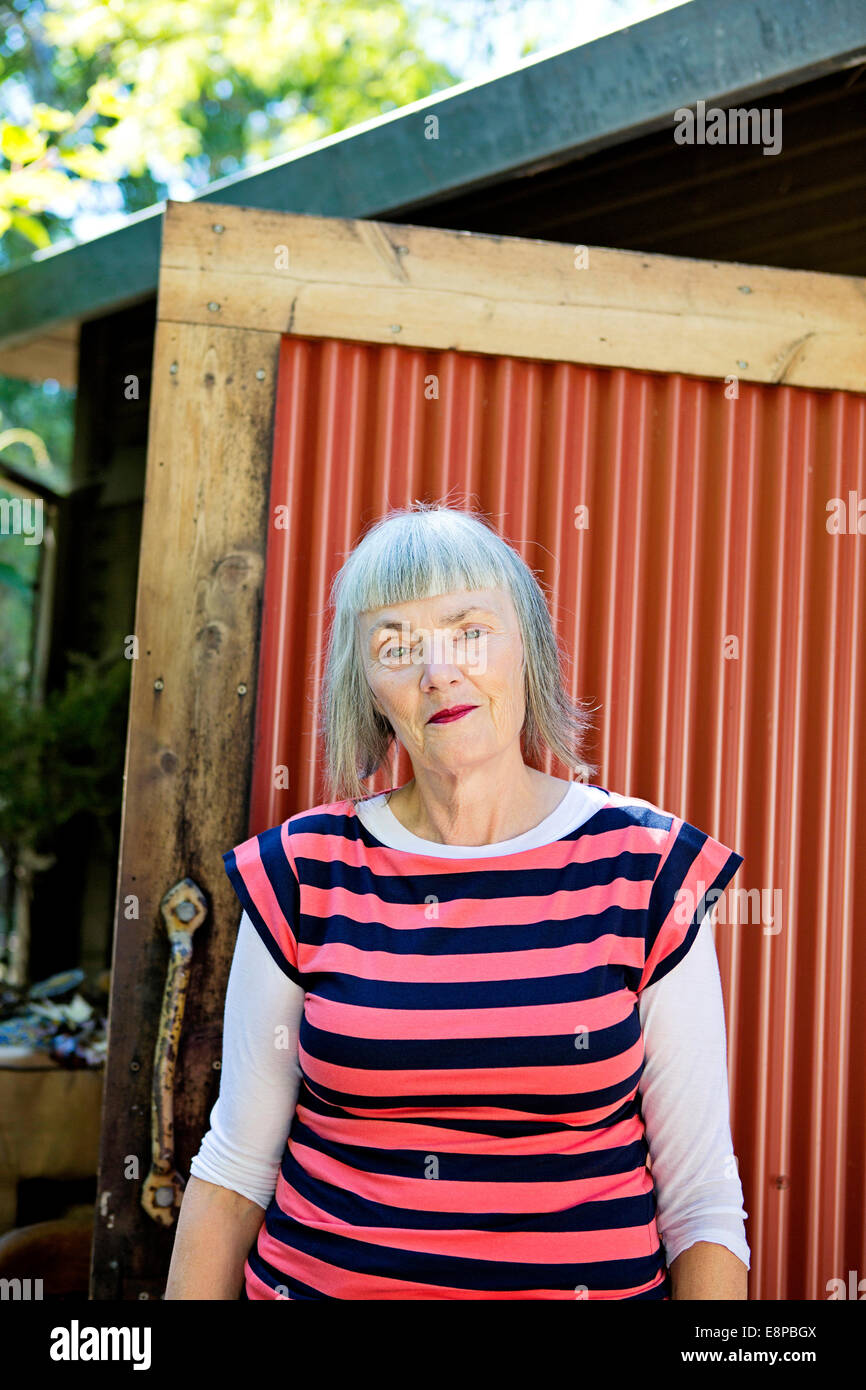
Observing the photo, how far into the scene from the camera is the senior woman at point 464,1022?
1676mm

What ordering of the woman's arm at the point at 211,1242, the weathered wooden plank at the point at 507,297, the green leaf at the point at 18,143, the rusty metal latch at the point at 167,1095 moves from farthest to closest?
the green leaf at the point at 18,143, the weathered wooden plank at the point at 507,297, the rusty metal latch at the point at 167,1095, the woman's arm at the point at 211,1242

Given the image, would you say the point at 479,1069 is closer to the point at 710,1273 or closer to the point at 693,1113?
the point at 693,1113

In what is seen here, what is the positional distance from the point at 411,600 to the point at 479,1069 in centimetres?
70

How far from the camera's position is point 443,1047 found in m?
1.67

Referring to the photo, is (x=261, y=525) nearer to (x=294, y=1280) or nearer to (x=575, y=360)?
(x=575, y=360)

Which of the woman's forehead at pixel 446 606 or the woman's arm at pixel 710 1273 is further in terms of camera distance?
the woman's forehead at pixel 446 606

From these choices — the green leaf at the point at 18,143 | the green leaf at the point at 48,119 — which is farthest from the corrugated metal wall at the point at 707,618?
the green leaf at the point at 48,119

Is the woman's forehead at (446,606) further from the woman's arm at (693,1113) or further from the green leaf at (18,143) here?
the green leaf at (18,143)

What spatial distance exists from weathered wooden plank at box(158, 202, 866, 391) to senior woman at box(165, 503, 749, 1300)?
66cm

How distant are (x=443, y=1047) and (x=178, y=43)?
9943 millimetres

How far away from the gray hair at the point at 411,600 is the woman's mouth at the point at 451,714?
6.5 inches

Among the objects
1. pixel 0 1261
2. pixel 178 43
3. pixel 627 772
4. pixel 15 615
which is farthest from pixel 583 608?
pixel 15 615

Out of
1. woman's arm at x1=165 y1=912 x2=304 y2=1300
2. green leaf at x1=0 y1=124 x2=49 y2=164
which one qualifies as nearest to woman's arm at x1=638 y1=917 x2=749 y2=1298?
woman's arm at x1=165 y1=912 x2=304 y2=1300

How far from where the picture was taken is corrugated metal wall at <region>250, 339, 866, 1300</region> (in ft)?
7.84
